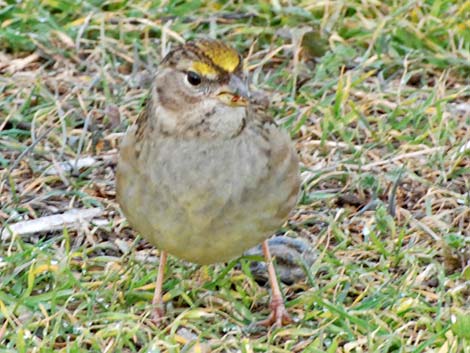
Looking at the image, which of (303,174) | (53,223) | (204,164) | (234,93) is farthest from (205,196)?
(303,174)

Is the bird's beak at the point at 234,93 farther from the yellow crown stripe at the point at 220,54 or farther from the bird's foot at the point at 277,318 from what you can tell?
the bird's foot at the point at 277,318

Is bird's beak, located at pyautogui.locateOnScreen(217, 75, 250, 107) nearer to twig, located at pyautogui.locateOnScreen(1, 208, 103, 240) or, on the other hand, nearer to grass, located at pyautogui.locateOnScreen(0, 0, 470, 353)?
grass, located at pyautogui.locateOnScreen(0, 0, 470, 353)

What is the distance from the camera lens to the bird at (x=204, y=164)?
160 inches

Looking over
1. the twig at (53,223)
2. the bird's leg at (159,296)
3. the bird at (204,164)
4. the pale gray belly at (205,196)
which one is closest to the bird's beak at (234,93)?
the bird at (204,164)

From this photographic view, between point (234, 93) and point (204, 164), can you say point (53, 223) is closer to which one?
point (204, 164)

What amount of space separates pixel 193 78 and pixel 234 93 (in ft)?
0.57

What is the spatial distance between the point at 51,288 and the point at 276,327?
83 centimetres

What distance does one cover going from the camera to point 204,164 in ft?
13.5

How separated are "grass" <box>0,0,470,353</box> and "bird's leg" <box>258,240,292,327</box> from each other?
0.15ft

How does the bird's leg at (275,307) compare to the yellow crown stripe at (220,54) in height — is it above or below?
below

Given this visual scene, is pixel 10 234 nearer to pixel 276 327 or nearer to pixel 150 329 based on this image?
pixel 150 329

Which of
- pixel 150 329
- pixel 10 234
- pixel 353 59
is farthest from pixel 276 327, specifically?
pixel 353 59

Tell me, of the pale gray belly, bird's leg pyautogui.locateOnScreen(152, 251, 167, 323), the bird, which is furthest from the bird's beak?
bird's leg pyautogui.locateOnScreen(152, 251, 167, 323)

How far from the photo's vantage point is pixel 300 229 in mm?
5043
